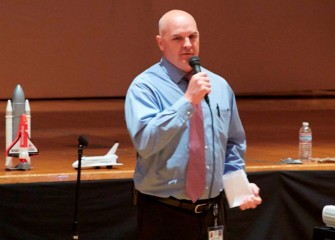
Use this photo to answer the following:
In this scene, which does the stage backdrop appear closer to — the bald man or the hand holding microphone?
the bald man

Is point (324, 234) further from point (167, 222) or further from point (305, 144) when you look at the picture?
point (305, 144)

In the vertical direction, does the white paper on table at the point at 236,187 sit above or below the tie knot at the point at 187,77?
below

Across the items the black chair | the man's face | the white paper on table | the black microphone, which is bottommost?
the black chair

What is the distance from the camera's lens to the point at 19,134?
5.13 meters

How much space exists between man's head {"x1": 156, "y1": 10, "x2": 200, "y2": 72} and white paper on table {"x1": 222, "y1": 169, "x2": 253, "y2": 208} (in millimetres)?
560

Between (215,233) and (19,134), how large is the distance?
203 centimetres

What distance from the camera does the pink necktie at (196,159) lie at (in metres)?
3.44

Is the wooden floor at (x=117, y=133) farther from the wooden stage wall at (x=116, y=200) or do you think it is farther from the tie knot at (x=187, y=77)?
the tie knot at (x=187, y=77)

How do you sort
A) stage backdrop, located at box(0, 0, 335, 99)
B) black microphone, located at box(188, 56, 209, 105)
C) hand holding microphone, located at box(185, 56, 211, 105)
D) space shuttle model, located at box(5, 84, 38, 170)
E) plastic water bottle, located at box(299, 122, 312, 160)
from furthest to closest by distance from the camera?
1. stage backdrop, located at box(0, 0, 335, 99)
2. plastic water bottle, located at box(299, 122, 312, 160)
3. space shuttle model, located at box(5, 84, 38, 170)
4. black microphone, located at box(188, 56, 209, 105)
5. hand holding microphone, located at box(185, 56, 211, 105)

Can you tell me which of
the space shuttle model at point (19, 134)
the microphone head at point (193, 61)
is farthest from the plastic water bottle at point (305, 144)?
the microphone head at point (193, 61)

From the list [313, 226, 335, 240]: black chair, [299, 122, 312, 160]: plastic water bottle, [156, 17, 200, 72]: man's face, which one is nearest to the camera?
[313, 226, 335, 240]: black chair

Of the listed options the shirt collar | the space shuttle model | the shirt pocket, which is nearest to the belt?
the shirt pocket

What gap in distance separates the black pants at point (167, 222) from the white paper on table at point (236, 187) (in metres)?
0.18

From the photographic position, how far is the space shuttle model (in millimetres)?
5133
